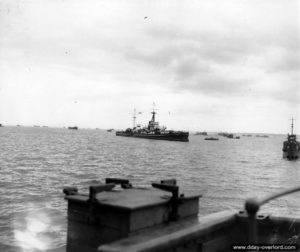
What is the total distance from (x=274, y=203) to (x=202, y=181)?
36.1ft

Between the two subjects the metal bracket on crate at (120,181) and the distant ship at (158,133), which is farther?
the distant ship at (158,133)

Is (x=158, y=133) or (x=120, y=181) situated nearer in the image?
(x=120, y=181)

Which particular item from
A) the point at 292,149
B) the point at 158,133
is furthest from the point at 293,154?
the point at 158,133

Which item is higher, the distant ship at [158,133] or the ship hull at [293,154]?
the distant ship at [158,133]

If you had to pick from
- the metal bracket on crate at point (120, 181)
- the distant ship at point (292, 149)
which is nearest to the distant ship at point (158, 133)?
the distant ship at point (292, 149)

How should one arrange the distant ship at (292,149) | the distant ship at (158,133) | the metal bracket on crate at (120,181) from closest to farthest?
1. the metal bracket on crate at (120,181)
2. the distant ship at (292,149)
3. the distant ship at (158,133)

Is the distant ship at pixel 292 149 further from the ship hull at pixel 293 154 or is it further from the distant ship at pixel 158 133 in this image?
the distant ship at pixel 158 133

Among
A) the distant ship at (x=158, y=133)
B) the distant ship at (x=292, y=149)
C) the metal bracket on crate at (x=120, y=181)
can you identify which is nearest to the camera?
the metal bracket on crate at (x=120, y=181)

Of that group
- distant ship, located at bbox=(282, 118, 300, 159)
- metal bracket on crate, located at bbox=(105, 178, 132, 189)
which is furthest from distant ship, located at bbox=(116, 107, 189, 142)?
metal bracket on crate, located at bbox=(105, 178, 132, 189)

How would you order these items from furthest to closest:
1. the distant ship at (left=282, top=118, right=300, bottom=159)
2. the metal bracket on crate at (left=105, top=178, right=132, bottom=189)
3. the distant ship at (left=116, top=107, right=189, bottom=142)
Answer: the distant ship at (left=116, top=107, right=189, bottom=142), the distant ship at (left=282, top=118, right=300, bottom=159), the metal bracket on crate at (left=105, top=178, right=132, bottom=189)

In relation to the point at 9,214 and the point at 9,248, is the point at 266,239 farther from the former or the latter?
the point at 9,214

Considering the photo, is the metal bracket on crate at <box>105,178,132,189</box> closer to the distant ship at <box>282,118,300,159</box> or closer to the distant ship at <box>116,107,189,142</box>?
the distant ship at <box>282,118,300,159</box>

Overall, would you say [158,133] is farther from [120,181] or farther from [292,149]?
[120,181]

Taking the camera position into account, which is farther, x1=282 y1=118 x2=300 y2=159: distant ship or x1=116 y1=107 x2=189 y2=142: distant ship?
x1=116 y1=107 x2=189 y2=142: distant ship
